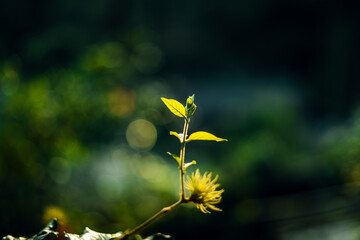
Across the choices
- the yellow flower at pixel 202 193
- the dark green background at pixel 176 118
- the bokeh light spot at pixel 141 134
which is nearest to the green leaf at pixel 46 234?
the yellow flower at pixel 202 193

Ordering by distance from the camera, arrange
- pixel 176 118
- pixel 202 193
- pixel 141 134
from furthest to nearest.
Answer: pixel 176 118
pixel 141 134
pixel 202 193

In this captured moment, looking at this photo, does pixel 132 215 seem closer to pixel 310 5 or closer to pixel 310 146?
pixel 310 146

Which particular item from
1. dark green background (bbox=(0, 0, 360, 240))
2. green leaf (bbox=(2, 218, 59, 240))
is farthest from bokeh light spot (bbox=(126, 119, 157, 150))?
green leaf (bbox=(2, 218, 59, 240))

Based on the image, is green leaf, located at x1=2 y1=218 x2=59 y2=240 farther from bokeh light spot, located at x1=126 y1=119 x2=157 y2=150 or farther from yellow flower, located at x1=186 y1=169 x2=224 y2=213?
bokeh light spot, located at x1=126 y1=119 x2=157 y2=150

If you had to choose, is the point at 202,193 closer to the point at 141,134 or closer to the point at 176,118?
the point at 141,134

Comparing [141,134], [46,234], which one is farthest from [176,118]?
[46,234]

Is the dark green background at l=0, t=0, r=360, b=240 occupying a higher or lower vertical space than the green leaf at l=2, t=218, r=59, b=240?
higher

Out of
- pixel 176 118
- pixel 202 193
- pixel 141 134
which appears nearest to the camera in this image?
pixel 202 193

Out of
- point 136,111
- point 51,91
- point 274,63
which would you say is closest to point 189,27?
point 274,63

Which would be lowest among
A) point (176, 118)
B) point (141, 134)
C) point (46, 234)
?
point (46, 234)
